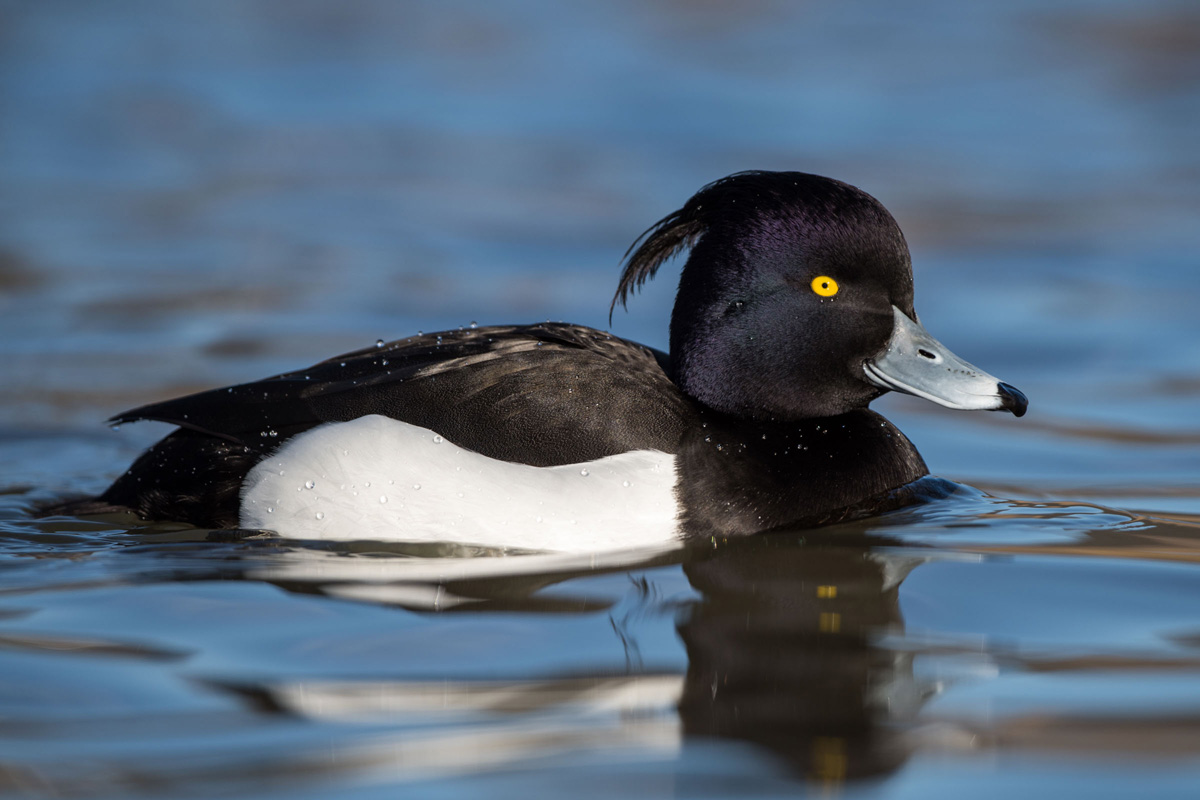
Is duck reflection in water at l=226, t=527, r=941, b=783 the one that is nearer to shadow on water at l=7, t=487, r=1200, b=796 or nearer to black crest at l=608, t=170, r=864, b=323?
shadow on water at l=7, t=487, r=1200, b=796

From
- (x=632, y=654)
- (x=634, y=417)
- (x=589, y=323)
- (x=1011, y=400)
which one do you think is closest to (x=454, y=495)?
(x=634, y=417)

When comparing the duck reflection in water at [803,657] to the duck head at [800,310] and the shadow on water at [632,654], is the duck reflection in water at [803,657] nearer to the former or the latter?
the shadow on water at [632,654]

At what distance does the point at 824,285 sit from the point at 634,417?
725 millimetres

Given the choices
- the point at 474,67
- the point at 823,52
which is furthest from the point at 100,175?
the point at 823,52

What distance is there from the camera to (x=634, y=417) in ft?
13.7

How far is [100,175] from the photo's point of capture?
10.7 meters

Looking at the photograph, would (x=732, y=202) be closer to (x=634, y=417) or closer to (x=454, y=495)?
(x=634, y=417)

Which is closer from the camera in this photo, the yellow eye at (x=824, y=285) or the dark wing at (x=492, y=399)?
the dark wing at (x=492, y=399)

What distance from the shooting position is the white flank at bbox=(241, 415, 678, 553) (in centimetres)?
405

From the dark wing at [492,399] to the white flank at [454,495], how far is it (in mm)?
51

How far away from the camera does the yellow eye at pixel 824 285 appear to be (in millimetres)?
4371

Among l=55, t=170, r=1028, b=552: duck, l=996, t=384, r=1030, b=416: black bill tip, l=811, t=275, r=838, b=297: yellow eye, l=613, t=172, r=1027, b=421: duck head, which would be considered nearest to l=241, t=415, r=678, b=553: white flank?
l=55, t=170, r=1028, b=552: duck

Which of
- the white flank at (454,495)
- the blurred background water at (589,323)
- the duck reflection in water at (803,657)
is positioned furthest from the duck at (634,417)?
the duck reflection in water at (803,657)

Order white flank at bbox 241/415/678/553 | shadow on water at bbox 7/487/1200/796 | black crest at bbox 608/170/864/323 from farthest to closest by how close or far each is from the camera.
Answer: black crest at bbox 608/170/864/323, white flank at bbox 241/415/678/553, shadow on water at bbox 7/487/1200/796
